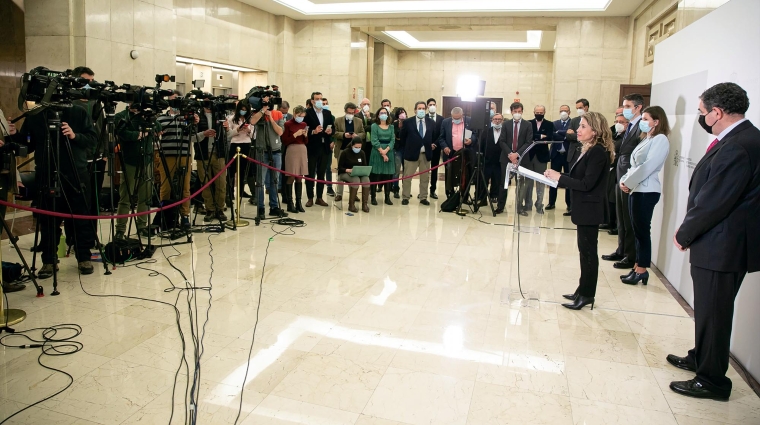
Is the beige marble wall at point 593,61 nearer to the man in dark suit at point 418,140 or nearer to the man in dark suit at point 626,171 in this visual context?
the man in dark suit at point 418,140

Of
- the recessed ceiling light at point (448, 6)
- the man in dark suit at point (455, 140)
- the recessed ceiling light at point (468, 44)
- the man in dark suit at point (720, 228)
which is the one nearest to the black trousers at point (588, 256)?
the man in dark suit at point (720, 228)

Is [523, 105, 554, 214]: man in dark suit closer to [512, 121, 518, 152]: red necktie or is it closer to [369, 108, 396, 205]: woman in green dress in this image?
[512, 121, 518, 152]: red necktie

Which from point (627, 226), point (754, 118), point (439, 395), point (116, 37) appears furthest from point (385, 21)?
point (439, 395)

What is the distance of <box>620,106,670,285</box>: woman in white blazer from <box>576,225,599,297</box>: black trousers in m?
0.92

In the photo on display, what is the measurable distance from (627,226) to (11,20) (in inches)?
328

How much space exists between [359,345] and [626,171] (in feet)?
11.1

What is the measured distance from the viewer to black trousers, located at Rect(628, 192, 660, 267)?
16.0 ft

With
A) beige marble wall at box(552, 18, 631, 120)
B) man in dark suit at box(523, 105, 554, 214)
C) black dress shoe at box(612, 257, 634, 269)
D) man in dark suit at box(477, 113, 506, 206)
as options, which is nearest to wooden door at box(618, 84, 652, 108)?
beige marble wall at box(552, 18, 631, 120)

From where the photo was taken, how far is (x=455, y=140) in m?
8.72

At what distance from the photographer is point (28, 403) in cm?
280

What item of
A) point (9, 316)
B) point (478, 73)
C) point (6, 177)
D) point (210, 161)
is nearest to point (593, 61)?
point (478, 73)

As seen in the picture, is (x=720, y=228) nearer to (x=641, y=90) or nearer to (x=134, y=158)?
(x=134, y=158)

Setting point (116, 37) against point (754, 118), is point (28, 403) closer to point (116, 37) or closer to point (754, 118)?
point (754, 118)

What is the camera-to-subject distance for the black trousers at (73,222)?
15.3 ft
